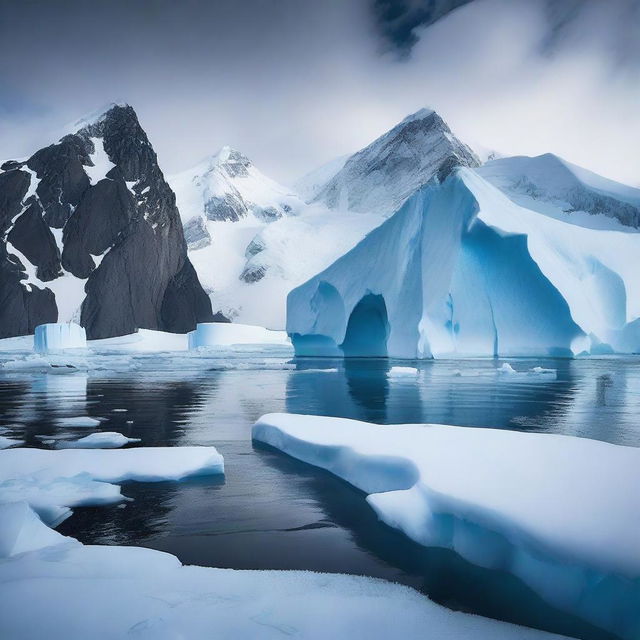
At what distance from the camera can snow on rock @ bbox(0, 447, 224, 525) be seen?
9.96 ft

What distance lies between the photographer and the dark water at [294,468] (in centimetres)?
230

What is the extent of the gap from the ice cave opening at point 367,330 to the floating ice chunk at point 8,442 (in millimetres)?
16602

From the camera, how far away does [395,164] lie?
103688 millimetres

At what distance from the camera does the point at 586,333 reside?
17.5 metres

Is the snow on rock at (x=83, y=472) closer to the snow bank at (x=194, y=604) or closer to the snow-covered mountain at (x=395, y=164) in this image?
the snow bank at (x=194, y=604)

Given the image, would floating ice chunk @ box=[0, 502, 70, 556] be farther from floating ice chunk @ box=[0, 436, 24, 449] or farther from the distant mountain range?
the distant mountain range

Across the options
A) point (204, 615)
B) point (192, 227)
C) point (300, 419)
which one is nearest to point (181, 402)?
point (300, 419)

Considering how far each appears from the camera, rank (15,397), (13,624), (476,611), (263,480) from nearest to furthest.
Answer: (13,624)
(476,611)
(263,480)
(15,397)

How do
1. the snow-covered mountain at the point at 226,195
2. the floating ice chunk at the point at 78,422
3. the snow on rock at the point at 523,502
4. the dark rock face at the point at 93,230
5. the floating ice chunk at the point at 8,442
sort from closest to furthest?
the snow on rock at the point at 523,502 → the floating ice chunk at the point at 8,442 → the floating ice chunk at the point at 78,422 → the dark rock face at the point at 93,230 → the snow-covered mountain at the point at 226,195

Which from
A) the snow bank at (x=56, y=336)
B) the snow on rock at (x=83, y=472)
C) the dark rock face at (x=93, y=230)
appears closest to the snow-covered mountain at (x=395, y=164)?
the dark rock face at (x=93, y=230)

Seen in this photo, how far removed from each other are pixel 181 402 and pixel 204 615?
674 centimetres

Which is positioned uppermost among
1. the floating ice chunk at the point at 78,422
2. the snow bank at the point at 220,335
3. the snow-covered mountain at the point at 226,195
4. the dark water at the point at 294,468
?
the snow-covered mountain at the point at 226,195

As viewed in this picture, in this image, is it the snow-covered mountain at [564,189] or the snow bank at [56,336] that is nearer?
the snow bank at [56,336]

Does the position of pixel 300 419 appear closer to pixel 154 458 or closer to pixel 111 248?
pixel 154 458
